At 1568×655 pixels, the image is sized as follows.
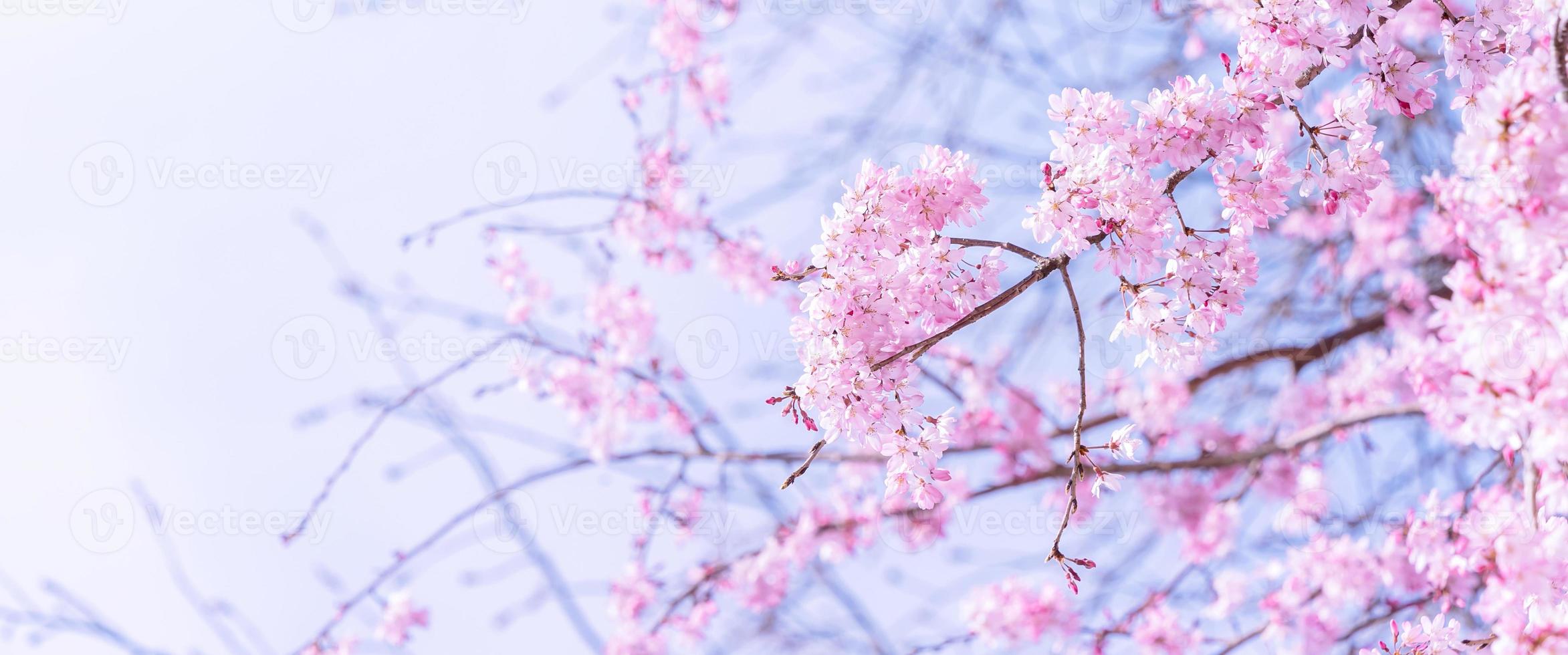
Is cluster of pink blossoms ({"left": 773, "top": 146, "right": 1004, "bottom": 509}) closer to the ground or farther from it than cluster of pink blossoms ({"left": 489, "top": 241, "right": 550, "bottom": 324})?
closer to the ground

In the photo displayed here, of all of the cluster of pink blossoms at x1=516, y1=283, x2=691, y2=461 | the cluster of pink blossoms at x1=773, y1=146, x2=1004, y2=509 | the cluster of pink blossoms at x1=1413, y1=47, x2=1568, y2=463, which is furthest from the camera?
the cluster of pink blossoms at x1=516, y1=283, x2=691, y2=461

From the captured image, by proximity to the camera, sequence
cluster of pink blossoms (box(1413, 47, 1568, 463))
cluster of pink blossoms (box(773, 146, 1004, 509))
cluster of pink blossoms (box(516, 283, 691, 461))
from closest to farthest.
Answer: cluster of pink blossoms (box(1413, 47, 1568, 463)) < cluster of pink blossoms (box(773, 146, 1004, 509)) < cluster of pink blossoms (box(516, 283, 691, 461))

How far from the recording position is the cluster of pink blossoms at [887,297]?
196 centimetres

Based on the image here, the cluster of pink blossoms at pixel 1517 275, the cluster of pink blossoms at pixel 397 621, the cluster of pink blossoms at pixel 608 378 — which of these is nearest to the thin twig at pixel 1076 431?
the cluster of pink blossoms at pixel 1517 275

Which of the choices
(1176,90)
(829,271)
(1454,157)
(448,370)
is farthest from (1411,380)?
(448,370)

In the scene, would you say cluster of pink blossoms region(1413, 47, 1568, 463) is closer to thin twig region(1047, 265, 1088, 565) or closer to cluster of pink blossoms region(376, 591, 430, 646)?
thin twig region(1047, 265, 1088, 565)

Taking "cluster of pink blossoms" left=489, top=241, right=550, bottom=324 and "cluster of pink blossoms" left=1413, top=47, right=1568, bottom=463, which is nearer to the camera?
"cluster of pink blossoms" left=1413, top=47, right=1568, bottom=463

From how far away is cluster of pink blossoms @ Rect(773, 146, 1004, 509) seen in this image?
1955mm

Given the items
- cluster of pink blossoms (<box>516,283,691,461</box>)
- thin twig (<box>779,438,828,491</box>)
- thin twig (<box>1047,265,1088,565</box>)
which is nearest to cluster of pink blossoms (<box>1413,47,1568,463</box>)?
thin twig (<box>1047,265,1088,565</box>)

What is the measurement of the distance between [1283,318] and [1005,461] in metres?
2.36

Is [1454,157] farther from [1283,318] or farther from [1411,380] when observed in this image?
[1283,318]

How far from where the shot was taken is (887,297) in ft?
6.48

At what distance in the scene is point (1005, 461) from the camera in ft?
18.1

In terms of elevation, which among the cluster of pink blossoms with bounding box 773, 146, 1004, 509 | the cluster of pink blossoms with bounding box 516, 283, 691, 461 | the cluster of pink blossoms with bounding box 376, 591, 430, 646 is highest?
the cluster of pink blossoms with bounding box 516, 283, 691, 461
